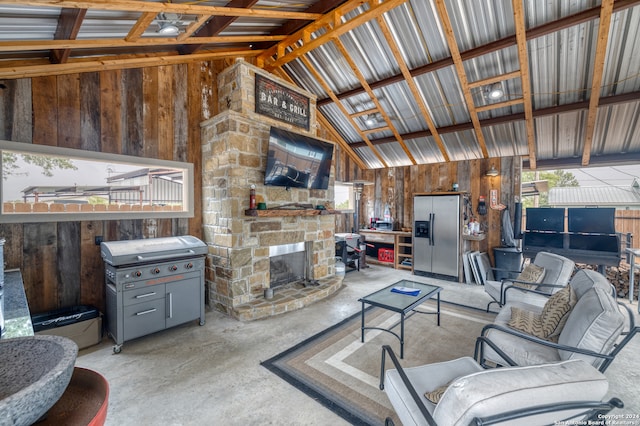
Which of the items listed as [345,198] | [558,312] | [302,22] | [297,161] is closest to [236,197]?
[297,161]

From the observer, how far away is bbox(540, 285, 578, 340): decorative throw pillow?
2.03 m

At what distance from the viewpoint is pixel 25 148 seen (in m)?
2.66

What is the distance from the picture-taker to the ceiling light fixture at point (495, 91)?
441cm

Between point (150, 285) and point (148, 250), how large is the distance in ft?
1.23

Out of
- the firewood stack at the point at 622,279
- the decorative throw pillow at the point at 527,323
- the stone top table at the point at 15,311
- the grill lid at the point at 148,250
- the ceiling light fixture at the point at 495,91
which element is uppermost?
the ceiling light fixture at the point at 495,91

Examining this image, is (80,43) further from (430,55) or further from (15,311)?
(430,55)

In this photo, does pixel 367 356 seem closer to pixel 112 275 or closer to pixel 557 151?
pixel 112 275

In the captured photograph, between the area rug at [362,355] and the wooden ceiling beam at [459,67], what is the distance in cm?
347

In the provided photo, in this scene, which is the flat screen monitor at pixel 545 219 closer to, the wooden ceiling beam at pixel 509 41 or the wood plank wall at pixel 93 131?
the wooden ceiling beam at pixel 509 41

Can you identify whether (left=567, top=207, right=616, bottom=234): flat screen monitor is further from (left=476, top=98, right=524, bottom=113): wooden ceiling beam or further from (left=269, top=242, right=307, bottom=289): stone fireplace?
(left=269, top=242, right=307, bottom=289): stone fireplace

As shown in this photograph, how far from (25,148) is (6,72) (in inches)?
26.4

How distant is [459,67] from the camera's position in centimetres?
423

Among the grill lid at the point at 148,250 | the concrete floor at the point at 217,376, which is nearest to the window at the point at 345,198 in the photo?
the concrete floor at the point at 217,376

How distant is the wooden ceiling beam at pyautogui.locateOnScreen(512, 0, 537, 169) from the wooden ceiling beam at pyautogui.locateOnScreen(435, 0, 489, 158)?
709 mm
